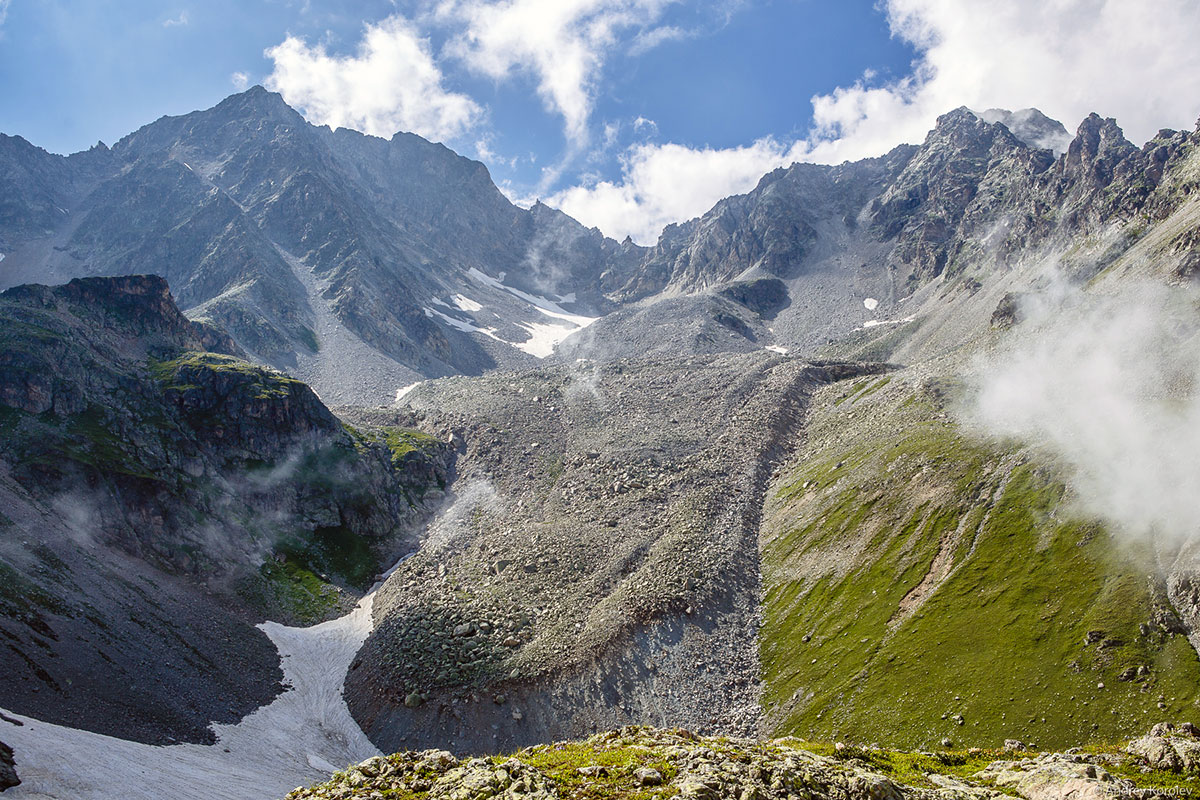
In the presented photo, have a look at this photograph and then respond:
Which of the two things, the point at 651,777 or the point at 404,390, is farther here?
the point at 404,390

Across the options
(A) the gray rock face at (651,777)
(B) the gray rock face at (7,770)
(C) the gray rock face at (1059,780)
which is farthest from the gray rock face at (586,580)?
(B) the gray rock face at (7,770)

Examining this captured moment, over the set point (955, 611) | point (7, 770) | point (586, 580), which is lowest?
point (7, 770)

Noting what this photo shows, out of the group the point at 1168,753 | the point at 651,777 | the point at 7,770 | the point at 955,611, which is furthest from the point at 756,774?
the point at 955,611

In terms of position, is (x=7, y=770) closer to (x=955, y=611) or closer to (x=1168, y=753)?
(x=1168, y=753)

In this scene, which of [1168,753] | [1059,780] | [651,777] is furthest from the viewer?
[1168,753]

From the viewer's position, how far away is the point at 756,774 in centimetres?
2308

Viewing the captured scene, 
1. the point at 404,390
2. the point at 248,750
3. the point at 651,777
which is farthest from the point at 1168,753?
the point at 404,390

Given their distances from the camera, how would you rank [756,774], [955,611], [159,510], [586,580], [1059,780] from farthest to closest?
[159,510], [586,580], [955,611], [1059,780], [756,774]

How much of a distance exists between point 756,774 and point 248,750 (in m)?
48.9

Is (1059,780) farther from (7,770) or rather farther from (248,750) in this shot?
(248,750)

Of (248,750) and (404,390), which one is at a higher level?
(404,390)

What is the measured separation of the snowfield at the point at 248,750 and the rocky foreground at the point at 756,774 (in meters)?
14.8

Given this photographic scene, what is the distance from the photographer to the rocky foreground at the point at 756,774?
904 inches

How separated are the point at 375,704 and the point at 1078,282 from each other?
537 feet
